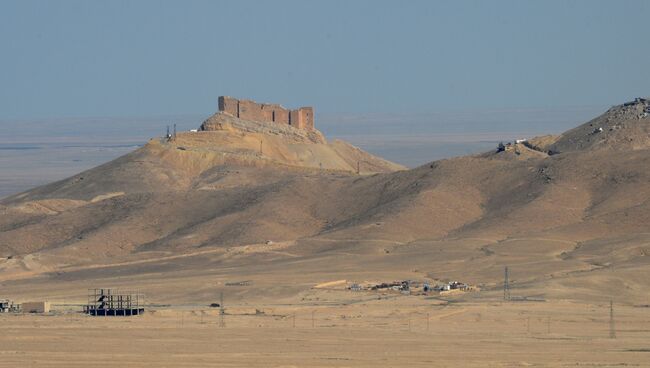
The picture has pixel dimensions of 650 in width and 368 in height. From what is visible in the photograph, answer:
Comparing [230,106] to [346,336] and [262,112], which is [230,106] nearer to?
[262,112]

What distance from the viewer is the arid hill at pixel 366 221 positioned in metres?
67.2

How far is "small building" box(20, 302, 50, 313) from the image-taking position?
174 feet

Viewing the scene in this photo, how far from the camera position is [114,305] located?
53.5m

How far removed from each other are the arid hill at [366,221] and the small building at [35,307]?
7.34 meters

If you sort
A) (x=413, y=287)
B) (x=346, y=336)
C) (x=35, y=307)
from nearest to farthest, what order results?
(x=346, y=336)
(x=35, y=307)
(x=413, y=287)

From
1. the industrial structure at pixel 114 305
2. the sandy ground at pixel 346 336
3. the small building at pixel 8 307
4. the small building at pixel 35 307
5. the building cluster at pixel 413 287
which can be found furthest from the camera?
the building cluster at pixel 413 287

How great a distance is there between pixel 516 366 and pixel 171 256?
40.4 m

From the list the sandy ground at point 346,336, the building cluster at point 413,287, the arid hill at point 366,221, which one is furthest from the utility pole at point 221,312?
the building cluster at point 413,287

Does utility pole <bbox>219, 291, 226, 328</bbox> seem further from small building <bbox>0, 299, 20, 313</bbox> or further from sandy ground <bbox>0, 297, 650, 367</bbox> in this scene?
small building <bbox>0, 299, 20, 313</bbox>

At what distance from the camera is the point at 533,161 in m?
87.9

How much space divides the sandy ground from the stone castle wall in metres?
58.3

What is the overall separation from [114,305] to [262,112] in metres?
60.8

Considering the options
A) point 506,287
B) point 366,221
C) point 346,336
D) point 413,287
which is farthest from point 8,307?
point 366,221

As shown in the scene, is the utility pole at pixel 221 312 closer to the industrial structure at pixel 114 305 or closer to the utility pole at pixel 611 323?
the industrial structure at pixel 114 305
